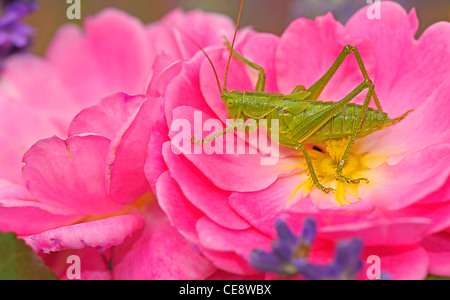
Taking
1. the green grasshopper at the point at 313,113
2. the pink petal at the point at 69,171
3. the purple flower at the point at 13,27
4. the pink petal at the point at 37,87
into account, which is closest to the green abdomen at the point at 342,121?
the green grasshopper at the point at 313,113

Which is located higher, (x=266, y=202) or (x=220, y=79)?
(x=220, y=79)

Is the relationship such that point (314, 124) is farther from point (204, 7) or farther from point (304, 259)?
point (204, 7)

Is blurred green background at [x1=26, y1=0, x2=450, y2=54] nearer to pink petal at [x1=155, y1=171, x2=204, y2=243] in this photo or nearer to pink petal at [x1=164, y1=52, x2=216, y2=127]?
pink petal at [x1=164, y1=52, x2=216, y2=127]

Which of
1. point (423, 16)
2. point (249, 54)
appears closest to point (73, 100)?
point (249, 54)

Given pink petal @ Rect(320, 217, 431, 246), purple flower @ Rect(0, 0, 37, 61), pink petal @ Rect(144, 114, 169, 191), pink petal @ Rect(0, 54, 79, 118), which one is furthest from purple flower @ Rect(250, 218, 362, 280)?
purple flower @ Rect(0, 0, 37, 61)

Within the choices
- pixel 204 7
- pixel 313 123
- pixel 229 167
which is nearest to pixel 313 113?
pixel 313 123

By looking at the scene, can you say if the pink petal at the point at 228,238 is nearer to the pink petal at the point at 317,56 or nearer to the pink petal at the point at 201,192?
the pink petal at the point at 201,192
